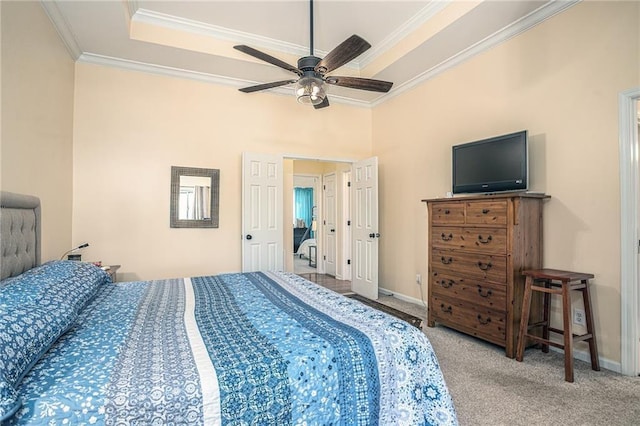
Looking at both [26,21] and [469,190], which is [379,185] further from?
[26,21]

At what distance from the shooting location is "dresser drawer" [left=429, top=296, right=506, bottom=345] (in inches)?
109

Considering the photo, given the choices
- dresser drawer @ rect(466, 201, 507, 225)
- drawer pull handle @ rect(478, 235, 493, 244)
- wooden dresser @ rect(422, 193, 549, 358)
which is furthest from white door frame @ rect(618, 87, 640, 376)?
drawer pull handle @ rect(478, 235, 493, 244)

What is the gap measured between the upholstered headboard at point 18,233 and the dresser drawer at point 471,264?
3.40 metres

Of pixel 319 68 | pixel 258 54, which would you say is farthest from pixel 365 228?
pixel 258 54

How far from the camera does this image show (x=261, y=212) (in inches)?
169

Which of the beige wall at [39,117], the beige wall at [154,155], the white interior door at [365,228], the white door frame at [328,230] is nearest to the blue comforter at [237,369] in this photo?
the beige wall at [39,117]

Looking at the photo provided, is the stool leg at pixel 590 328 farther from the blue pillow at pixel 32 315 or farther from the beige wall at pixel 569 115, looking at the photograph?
the blue pillow at pixel 32 315

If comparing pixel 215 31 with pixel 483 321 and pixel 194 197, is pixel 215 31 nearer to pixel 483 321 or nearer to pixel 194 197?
pixel 194 197

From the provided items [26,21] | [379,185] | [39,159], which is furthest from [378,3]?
[39,159]

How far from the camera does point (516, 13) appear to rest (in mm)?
2877

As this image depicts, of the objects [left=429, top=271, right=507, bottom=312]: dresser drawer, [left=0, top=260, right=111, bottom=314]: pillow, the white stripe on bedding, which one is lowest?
[left=429, top=271, right=507, bottom=312]: dresser drawer

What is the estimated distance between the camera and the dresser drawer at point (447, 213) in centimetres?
313

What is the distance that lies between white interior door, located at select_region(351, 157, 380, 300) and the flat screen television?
4.37 feet

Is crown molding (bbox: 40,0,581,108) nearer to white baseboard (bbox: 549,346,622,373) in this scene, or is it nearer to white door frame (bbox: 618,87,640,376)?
white door frame (bbox: 618,87,640,376)
